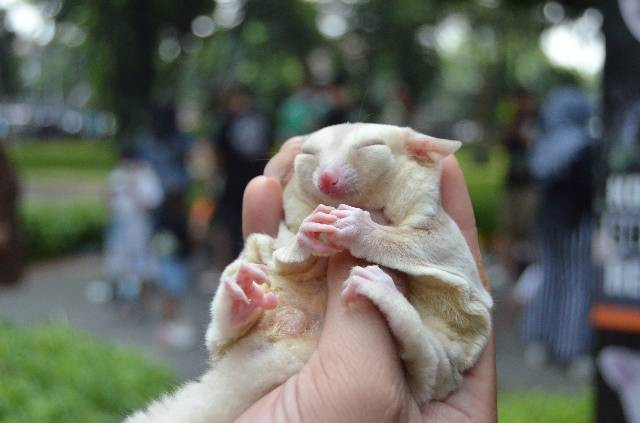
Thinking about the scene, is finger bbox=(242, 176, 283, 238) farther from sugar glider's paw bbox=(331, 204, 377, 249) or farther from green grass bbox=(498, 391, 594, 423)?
green grass bbox=(498, 391, 594, 423)

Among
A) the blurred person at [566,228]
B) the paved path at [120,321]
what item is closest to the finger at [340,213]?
the paved path at [120,321]

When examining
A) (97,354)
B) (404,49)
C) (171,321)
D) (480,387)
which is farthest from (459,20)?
(480,387)

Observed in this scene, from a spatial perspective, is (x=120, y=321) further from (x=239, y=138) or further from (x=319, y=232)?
(x=319, y=232)

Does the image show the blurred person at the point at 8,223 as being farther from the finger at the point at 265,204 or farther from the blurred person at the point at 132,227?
the finger at the point at 265,204

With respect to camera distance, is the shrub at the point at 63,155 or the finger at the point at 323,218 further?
the shrub at the point at 63,155

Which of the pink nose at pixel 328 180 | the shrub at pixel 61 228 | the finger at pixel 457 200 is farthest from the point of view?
the shrub at pixel 61 228

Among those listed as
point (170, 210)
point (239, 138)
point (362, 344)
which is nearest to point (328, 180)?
point (362, 344)

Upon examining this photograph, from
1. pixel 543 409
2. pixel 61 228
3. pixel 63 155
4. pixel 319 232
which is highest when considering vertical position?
pixel 319 232

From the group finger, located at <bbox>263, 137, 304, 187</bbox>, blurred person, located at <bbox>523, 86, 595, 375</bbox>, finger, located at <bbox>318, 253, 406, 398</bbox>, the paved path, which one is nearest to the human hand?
finger, located at <bbox>318, 253, 406, 398</bbox>
